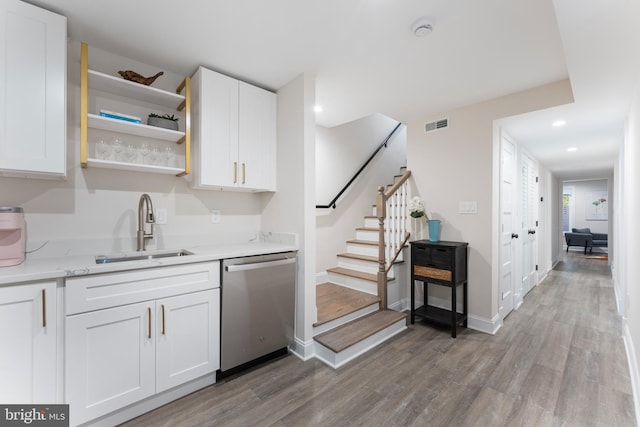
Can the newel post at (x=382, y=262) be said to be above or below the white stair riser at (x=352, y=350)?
above

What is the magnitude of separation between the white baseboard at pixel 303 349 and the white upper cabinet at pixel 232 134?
1419 mm

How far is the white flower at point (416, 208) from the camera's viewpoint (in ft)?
10.4

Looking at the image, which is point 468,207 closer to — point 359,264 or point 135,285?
point 359,264

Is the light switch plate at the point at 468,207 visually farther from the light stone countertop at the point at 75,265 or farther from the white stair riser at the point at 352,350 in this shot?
the light stone countertop at the point at 75,265

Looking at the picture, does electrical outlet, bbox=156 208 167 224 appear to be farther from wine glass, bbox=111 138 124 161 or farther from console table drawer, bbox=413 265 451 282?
console table drawer, bbox=413 265 451 282

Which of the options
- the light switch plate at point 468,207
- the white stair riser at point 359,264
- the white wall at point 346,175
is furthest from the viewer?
the white wall at point 346,175

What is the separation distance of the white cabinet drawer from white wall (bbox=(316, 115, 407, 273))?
198 cm

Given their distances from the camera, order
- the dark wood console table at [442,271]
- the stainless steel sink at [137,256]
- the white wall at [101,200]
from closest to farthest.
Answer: the white wall at [101,200] < the stainless steel sink at [137,256] < the dark wood console table at [442,271]

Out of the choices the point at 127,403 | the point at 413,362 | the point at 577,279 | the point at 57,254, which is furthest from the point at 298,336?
the point at 577,279

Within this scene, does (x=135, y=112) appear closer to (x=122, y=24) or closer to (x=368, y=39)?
(x=122, y=24)

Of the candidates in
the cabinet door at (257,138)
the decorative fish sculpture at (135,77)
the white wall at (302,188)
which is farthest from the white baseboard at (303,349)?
the decorative fish sculpture at (135,77)

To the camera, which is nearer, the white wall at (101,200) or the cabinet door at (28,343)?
the cabinet door at (28,343)

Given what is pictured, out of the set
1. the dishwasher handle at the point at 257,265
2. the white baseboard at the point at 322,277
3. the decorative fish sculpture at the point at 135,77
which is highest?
the decorative fish sculpture at the point at 135,77

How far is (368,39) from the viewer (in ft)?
6.31
